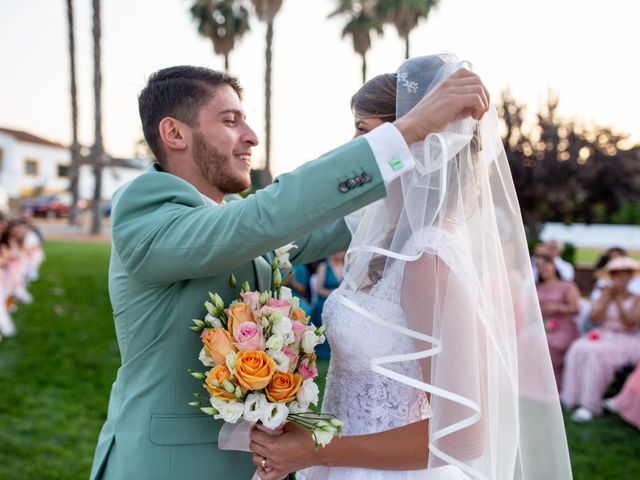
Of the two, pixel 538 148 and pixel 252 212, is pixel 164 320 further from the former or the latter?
pixel 538 148

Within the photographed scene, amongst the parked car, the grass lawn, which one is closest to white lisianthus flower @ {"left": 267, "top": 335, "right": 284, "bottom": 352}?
the grass lawn

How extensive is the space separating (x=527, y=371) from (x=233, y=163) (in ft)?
4.17

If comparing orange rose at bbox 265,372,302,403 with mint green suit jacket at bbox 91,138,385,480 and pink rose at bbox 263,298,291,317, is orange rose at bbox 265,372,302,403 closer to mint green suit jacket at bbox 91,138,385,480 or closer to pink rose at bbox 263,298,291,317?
pink rose at bbox 263,298,291,317

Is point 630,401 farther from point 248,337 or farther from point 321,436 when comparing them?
point 248,337

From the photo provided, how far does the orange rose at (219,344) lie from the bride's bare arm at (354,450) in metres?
0.29

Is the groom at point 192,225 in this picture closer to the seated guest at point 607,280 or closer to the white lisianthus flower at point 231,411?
the white lisianthus flower at point 231,411

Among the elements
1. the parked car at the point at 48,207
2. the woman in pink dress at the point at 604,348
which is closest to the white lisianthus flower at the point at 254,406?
the woman in pink dress at the point at 604,348

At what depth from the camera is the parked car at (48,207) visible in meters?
37.8

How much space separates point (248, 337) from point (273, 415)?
0.76 feet

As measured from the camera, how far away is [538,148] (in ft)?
60.3

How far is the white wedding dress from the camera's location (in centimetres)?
213

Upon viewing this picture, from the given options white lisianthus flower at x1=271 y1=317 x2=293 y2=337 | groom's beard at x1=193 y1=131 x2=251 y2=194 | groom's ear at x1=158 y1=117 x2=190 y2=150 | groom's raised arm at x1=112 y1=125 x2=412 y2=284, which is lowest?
white lisianthus flower at x1=271 y1=317 x2=293 y2=337

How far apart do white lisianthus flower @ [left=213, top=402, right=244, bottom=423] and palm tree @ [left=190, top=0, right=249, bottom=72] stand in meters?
25.8

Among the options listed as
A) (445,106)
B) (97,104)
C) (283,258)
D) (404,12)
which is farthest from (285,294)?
(404,12)
